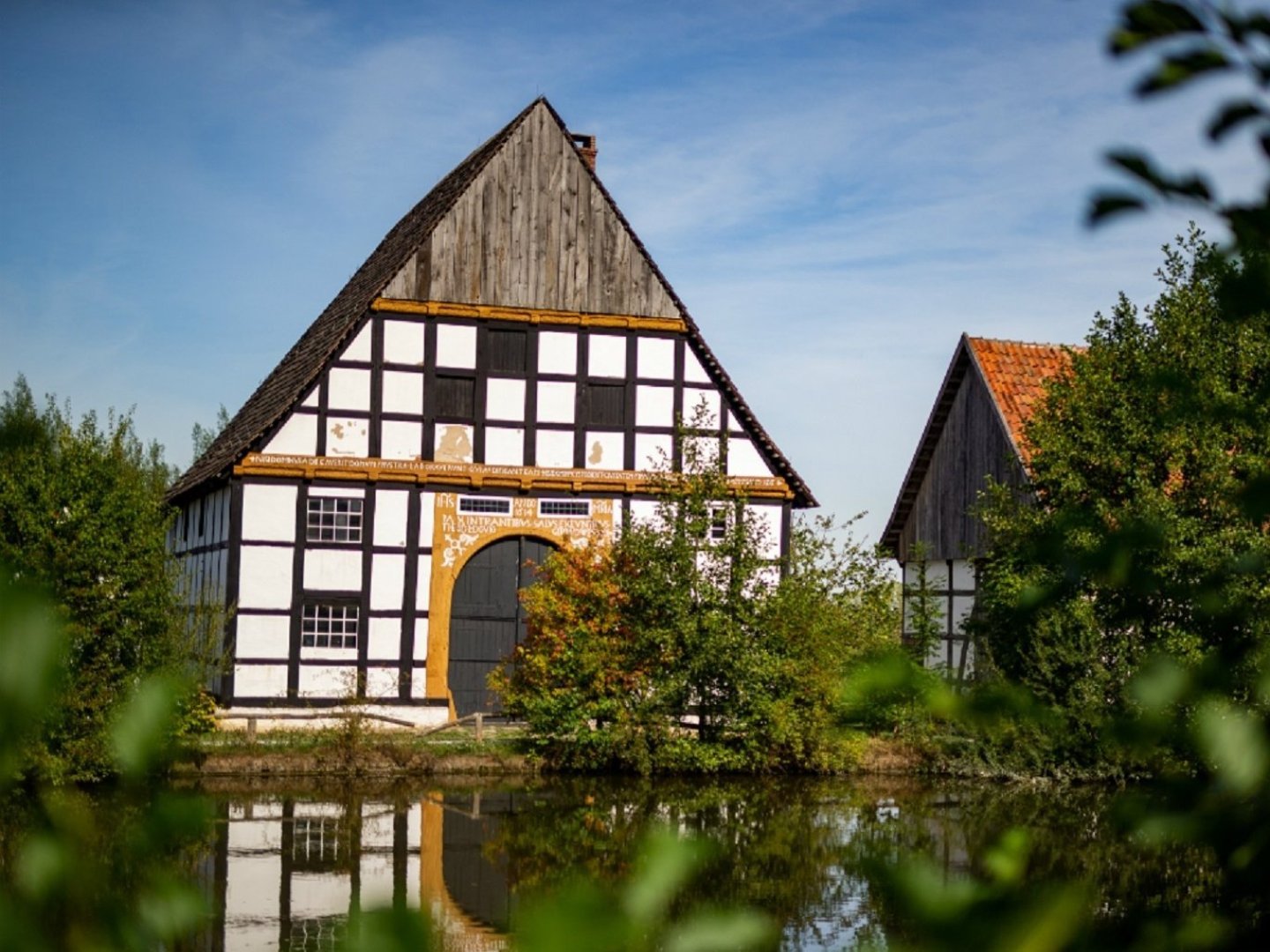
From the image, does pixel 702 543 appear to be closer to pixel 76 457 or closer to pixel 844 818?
pixel 844 818

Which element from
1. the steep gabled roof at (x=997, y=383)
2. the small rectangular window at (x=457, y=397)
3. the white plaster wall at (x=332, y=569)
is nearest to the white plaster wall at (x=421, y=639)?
the white plaster wall at (x=332, y=569)

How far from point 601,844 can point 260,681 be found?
27.6ft

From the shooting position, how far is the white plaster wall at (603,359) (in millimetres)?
23500

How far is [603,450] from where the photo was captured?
23531mm

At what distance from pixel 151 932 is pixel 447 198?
2401 cm

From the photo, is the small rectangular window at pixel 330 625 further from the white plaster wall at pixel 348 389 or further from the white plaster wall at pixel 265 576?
the white plaster wall at pixel 348 389

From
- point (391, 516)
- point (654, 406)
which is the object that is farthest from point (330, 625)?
point (654, 406)

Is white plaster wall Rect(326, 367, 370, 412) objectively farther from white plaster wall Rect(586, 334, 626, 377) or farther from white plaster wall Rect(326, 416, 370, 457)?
white plaster wall Rect(586, 334, 626, 377)

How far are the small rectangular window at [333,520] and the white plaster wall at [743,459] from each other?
18.2ft

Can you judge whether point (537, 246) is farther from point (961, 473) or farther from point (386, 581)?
point (961, 473)

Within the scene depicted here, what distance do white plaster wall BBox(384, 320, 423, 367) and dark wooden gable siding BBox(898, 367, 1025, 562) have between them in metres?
9.17

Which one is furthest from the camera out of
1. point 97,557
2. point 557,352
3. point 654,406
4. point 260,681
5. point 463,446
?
point 654,406

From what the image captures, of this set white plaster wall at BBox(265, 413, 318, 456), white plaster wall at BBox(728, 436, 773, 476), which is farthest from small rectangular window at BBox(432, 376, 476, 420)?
white plaster wall at BBox(728, 436, 773, 476)

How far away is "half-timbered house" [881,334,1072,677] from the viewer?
87.0 feet
